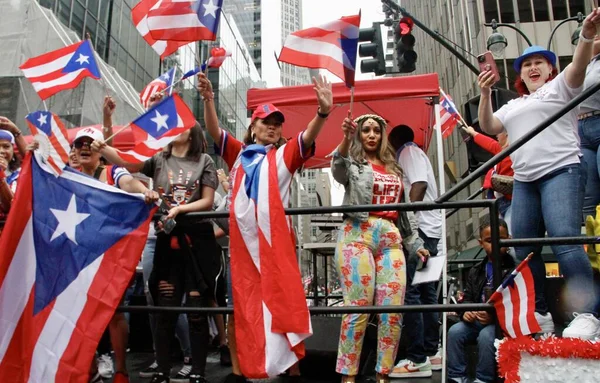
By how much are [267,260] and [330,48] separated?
5.58 ft

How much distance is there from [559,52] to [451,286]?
76.2ft

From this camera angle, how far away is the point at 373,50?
32.7ft

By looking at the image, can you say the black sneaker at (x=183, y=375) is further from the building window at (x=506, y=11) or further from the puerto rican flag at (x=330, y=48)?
the building window at (x=506, y=11)

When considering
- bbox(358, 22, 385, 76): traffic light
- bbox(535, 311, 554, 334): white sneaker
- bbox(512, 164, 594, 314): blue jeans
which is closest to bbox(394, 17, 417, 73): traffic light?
bbox(358, 22, 385, 76): traffic light

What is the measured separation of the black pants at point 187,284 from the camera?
337cm

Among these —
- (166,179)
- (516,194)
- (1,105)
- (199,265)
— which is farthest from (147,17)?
(1,105)

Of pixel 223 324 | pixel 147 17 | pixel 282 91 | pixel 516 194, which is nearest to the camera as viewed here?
pixel 516 194

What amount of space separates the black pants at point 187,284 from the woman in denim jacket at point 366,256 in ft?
3.04

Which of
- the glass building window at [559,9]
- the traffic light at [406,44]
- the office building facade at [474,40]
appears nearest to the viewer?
the traffic light at [406,44]

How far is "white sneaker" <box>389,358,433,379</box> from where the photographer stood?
391 cm

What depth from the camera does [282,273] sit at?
118 inches

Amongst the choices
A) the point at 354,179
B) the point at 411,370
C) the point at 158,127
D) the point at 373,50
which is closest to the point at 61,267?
the point at 158,127

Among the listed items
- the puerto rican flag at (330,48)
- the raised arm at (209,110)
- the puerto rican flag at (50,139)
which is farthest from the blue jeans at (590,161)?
the puerto rican flag at (50,139)

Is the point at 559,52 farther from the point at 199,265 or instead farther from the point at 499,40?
the point at 199,265
